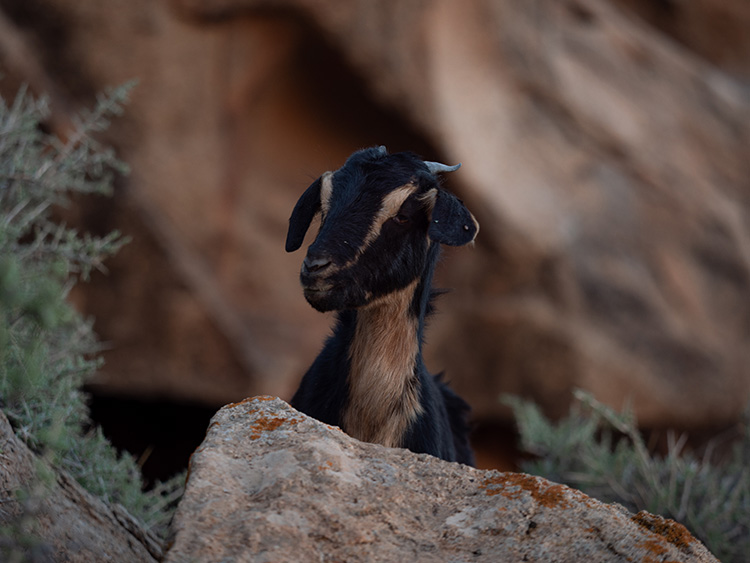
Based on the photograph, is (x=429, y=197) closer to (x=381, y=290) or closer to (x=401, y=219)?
(x=401, y=219)

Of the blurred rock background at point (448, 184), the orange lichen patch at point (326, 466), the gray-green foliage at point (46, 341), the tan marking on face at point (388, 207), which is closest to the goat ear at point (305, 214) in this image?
the tan marking on face at point (388, 207)

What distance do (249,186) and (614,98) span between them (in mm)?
5059

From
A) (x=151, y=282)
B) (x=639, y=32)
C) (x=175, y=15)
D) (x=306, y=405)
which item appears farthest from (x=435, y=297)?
(x=639, y=32)

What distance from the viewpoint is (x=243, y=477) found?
2.54 m

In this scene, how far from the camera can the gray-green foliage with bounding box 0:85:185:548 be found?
81.9 inches

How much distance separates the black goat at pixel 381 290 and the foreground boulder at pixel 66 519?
1291mm

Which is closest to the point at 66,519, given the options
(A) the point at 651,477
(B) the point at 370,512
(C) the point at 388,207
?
(B) the point at 370,512

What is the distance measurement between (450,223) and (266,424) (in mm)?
1592

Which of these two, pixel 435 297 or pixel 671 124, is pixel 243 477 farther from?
pixel 671 124

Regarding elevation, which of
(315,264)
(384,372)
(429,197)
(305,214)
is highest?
(429,197)

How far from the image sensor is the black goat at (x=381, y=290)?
13.0 ft

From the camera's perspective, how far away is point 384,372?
4.16m

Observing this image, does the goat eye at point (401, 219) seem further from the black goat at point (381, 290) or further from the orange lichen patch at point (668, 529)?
the orange lichen patch at point (668, 529)

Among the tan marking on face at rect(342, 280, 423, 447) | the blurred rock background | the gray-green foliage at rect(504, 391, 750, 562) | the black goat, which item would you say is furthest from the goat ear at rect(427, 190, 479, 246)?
the blurred rock background
